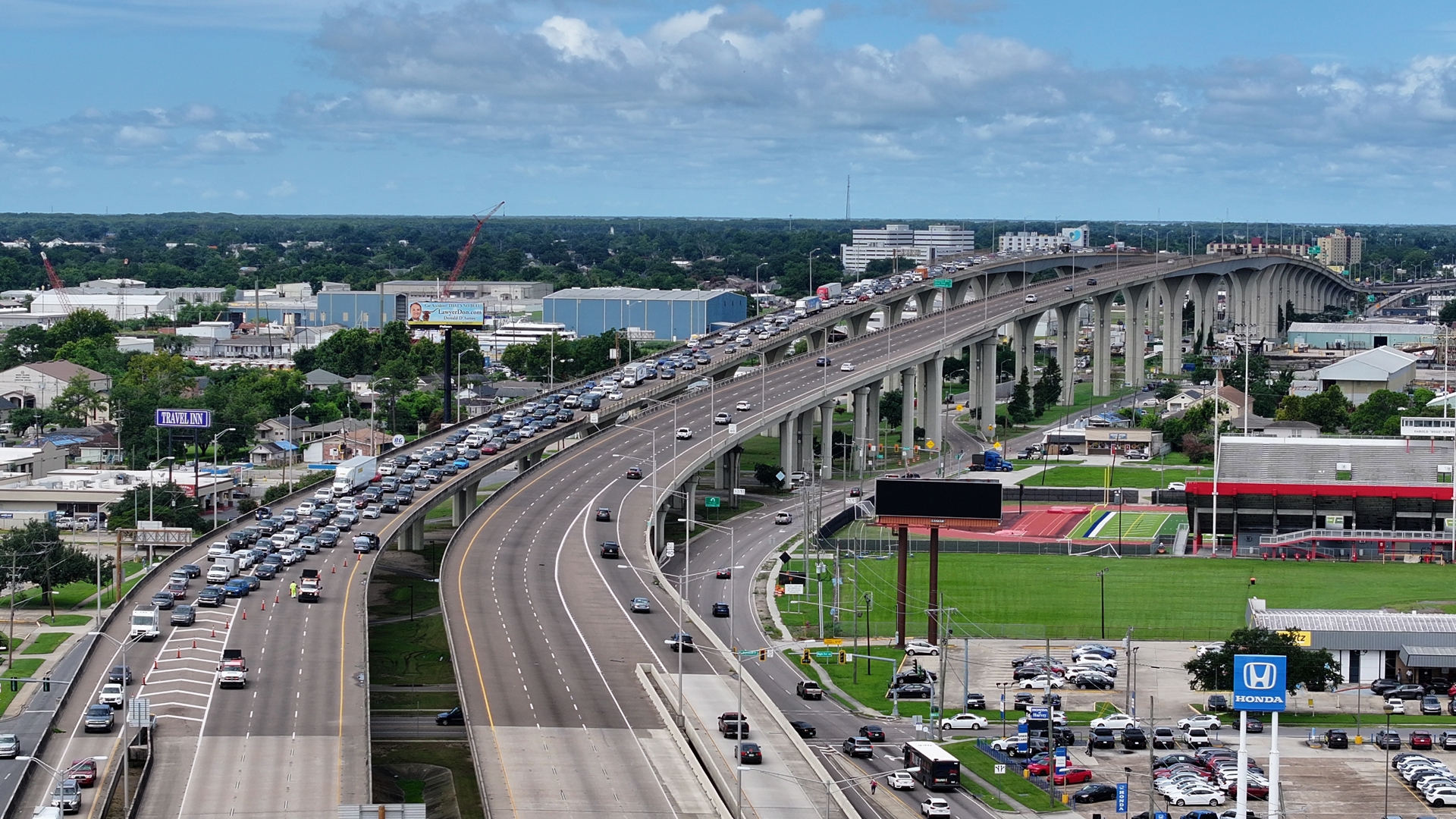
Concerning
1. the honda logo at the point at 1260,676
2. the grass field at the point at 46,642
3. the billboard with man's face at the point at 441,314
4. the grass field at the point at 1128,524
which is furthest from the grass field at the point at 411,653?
the billboard with man's face at the point at 441,314

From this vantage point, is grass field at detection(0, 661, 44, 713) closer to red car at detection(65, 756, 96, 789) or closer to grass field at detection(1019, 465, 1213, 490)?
red car at detection(65, 756, 96, 789)

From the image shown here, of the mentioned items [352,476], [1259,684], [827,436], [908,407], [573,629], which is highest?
[1259,684]

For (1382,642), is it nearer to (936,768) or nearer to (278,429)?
(936,768)

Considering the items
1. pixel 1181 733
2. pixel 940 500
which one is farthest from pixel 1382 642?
pixel 940 500

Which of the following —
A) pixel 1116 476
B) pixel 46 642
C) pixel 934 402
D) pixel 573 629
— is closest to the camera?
pixel 573 629

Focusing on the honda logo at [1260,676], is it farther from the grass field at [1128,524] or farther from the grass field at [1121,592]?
the grass field at [1128,524]

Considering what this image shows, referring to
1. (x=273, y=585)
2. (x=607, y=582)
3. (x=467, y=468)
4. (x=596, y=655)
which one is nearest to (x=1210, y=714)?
(x=596, y=655)

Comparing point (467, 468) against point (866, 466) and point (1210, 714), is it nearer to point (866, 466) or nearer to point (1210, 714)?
point (866, 466)

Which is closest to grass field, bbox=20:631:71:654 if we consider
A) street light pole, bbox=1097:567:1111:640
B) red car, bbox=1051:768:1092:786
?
red car, bbox=1051:768:1092:786
